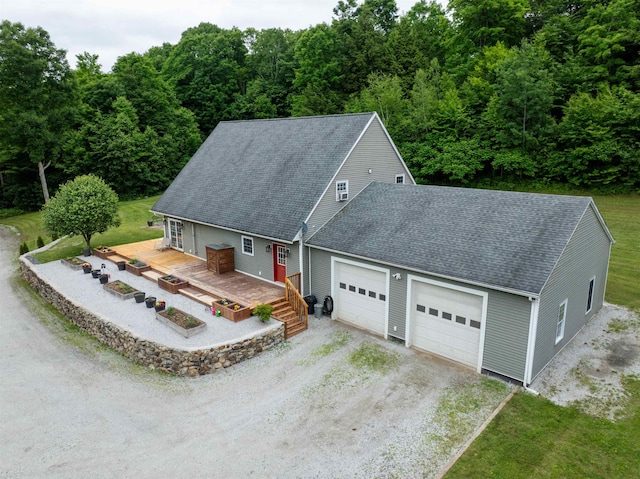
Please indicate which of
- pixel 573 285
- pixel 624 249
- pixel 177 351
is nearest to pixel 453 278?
pixel 573 285

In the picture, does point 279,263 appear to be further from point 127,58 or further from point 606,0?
point 127,58

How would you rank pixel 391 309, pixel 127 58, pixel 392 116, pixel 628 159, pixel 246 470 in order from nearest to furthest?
pixel 246 470
pixel 391 309
pixel 628 159
pixel 392 116
pixel 127 58

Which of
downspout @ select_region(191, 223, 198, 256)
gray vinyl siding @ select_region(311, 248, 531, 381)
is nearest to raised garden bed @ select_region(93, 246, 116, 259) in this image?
downspout @ select_region(191, 223, 198, 256)

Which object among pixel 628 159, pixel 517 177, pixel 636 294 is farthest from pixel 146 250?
pixel 628 159

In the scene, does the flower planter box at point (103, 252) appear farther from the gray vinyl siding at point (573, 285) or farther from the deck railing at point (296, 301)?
the gray vinyl siding at point (573, 285)

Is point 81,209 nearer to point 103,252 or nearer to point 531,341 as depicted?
point 103,252
